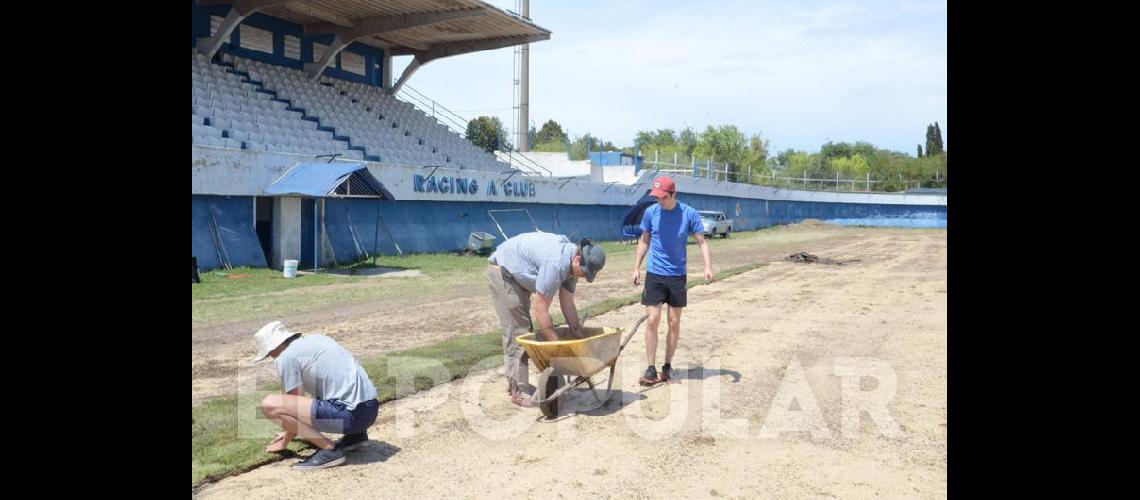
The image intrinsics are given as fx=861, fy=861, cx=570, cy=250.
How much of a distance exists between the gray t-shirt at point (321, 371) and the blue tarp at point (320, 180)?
14.8 m

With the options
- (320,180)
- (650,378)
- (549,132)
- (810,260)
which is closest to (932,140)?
(549,132)

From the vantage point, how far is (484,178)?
29688mm

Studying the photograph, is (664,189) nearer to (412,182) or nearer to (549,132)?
(412,182)

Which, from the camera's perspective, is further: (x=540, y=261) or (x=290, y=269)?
(x=290, y=269)

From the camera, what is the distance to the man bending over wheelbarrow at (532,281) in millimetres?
6949

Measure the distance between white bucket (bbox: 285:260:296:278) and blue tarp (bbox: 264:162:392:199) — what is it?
1708mm

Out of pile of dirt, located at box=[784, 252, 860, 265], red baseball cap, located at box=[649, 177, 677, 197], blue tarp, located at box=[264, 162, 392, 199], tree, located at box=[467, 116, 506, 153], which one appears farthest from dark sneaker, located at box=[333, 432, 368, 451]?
tree, located at box=[467, 116, 506, 153]

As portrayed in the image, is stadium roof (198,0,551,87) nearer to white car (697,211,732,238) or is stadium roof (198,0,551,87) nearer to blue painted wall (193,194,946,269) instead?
blue painted wall (193,194,946,269)

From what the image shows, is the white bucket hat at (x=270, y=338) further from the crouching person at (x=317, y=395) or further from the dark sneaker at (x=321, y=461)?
the dark sneaker at (x=321, y=461)

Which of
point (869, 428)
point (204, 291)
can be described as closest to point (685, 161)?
point (204, 291)

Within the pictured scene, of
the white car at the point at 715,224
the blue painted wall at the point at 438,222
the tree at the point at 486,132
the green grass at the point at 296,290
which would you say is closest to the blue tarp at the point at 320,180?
the blue painted wall at the point at 438,222

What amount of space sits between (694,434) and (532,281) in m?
1.85

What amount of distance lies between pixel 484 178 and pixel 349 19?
28.7 feet

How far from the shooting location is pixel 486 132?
214 feet
